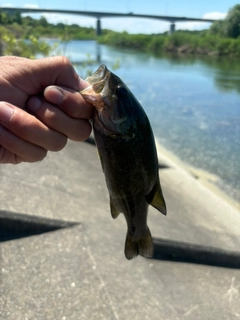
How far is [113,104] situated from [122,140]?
185 millimetres

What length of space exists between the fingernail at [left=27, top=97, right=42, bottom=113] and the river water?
21.5 feet

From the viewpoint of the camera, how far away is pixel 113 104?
1.88m

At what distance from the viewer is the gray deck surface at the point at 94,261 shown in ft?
11.2

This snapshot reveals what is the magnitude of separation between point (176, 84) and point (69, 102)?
21.0 meters

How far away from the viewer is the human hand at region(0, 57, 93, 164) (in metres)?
1.87

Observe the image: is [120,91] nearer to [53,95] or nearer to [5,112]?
[53,95]

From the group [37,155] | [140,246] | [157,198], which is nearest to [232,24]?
[140,246]

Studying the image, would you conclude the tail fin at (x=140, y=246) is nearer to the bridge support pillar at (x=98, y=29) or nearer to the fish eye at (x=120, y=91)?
the fish eye at (x=120, y=91)

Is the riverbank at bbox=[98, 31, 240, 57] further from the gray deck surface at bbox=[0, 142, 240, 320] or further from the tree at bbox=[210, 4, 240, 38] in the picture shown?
the gray deck surface at bbox=[0, 142, 240, 320]

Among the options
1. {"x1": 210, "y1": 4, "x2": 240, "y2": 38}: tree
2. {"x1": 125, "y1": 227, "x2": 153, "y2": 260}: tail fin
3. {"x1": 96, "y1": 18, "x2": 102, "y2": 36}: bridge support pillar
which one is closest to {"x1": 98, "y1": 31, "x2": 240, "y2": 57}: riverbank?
{"x1": 210, "y1": 4, "x2": 240, "y2": 38}: tree

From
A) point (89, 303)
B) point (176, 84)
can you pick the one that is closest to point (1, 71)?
point (89, 303)

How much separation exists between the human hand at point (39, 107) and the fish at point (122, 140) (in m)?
0.10

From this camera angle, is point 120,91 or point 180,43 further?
point 180,43

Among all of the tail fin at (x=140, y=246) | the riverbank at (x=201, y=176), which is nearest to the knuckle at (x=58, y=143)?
the tail fin at (x=140, y=246)
